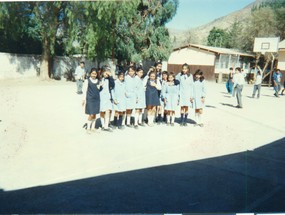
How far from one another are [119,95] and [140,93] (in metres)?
0.52

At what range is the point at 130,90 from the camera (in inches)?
269

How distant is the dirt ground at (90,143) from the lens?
4.23 metres

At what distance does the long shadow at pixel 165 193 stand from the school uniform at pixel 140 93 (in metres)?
2.63

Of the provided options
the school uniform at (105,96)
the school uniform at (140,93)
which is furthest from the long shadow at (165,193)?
the school uniform at (140,93)

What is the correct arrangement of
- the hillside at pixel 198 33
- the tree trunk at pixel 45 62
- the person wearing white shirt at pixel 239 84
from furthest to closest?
1. the hillside at pixel 198 33
2. the tree trunk at pixel 45 62
3. the person wearing white shirt at pixel 239 84

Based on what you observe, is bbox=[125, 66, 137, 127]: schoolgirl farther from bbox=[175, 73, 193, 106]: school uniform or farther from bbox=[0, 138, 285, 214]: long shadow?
bbox=[0, 138, 285, 214]: long shadow

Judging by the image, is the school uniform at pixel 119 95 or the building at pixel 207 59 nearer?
the school uniform at pixel 119 95

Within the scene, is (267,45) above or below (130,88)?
above

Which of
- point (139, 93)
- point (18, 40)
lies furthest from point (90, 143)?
point (18, 40)

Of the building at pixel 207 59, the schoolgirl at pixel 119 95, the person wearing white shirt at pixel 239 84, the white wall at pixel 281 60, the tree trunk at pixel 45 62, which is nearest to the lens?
the schoolgirl at pixel 119 95

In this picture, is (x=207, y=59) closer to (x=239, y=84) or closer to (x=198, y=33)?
(x=239, y=84)

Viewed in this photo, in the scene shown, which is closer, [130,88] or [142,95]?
[130,88]

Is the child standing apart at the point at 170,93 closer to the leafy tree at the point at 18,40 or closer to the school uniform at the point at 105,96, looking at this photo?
the school uniform at the point at 105,96

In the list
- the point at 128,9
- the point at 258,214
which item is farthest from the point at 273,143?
the point at 128,9
